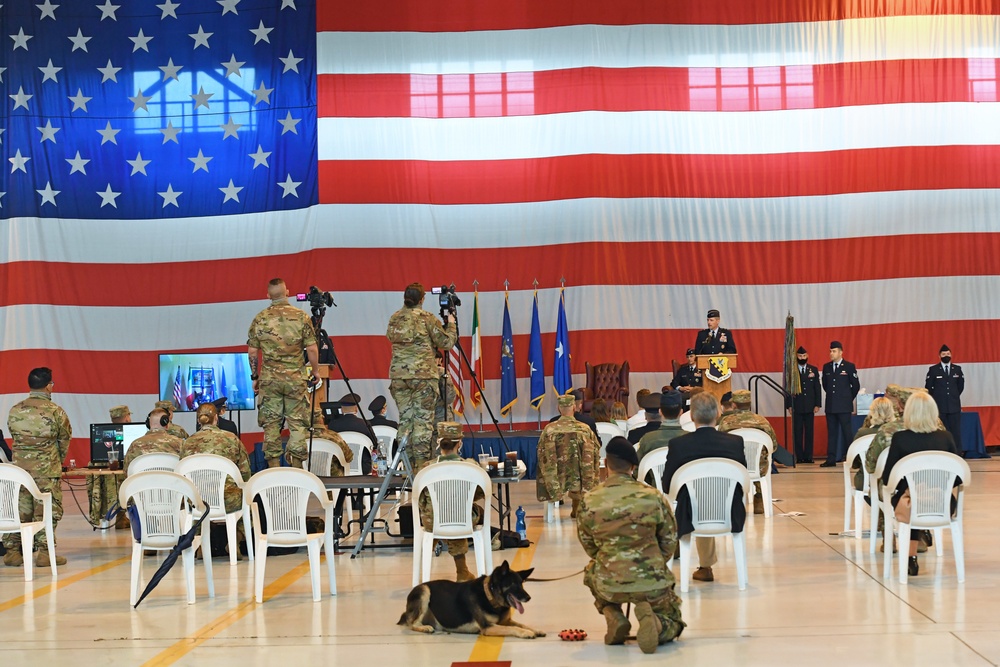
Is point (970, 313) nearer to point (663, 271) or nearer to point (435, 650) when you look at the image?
point (663, 271)

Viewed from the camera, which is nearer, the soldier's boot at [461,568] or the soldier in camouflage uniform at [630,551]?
the soldier in camouflage uniform at [630,551]

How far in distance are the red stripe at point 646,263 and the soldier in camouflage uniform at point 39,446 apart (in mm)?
6788

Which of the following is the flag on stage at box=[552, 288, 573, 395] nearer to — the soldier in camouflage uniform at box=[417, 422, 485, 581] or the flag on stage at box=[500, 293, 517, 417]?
the flag on stage at box=[500, 293, 517, 417]

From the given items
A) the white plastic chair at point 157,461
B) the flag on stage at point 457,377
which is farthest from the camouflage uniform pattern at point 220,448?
the flag on stage at point 457,377

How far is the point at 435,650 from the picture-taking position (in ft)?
19.1

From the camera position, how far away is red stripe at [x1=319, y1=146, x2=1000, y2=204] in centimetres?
1622

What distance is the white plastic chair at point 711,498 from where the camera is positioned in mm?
7152

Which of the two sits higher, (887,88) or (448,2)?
(448,2)

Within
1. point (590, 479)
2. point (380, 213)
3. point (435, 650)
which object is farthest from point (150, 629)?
point (380, 213)

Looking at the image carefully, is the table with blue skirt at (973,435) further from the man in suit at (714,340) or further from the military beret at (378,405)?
the military beret at (378,405)

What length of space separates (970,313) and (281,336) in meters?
10.8

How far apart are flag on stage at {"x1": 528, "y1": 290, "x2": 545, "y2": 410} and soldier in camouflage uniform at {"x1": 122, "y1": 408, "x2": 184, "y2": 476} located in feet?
21.4

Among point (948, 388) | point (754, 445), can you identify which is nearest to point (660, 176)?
point (948, 388)

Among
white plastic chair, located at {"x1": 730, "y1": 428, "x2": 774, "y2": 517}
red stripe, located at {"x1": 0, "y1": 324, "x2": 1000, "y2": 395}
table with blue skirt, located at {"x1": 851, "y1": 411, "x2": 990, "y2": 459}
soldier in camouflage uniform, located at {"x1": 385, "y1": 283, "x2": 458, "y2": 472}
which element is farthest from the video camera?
table with blue skirt, located at {"x1": 851, "y1": 411, "x2": 990, "y2": 459}
